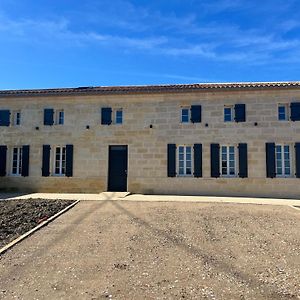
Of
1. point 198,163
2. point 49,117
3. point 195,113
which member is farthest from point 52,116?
point 198,163

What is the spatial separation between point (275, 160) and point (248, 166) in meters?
1.11

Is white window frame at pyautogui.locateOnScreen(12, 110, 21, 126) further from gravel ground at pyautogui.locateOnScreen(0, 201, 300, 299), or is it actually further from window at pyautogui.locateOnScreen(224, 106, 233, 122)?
window at pyautogui.locateOnScreen(224, 106, 233, 122)

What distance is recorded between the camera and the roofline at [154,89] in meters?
12.1

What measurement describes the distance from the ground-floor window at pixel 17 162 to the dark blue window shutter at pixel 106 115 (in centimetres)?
419

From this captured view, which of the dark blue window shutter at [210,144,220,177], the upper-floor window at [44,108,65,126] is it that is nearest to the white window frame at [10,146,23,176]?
the upper-floor window at [44,108,65,126]

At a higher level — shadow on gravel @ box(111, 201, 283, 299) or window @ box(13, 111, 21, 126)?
window @ box(13, 111, 21, 126)

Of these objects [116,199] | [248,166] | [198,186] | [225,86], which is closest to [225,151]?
[248,166]

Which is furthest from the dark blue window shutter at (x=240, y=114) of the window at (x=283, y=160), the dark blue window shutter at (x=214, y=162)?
the window at (x=283, y=160)

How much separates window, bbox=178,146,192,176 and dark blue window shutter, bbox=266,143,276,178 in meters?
3.16

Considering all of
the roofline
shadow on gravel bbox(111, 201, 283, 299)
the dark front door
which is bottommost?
shadow on gravel bbox(111, 201, 283, 299)

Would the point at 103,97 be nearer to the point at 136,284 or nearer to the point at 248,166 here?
the point at 248,166

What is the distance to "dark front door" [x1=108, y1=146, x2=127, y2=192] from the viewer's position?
1279cm

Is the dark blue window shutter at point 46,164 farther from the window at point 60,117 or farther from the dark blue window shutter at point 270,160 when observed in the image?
the dark blue window shutter at point 270,160

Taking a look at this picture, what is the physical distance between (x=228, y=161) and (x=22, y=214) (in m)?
8.24
